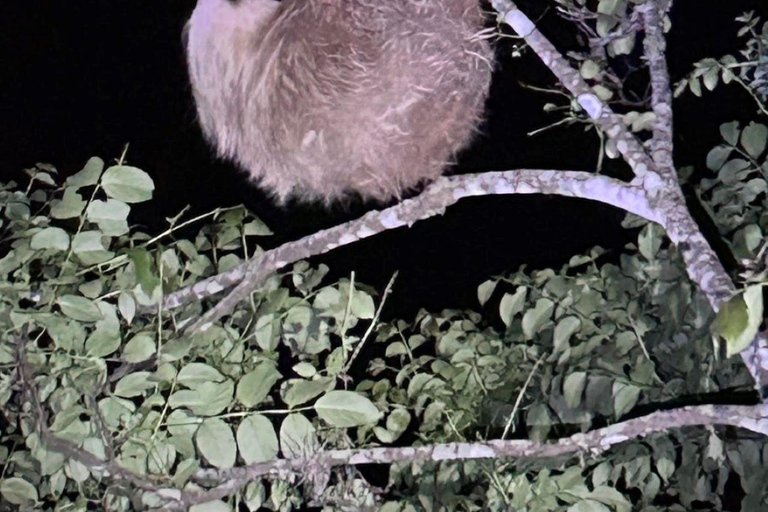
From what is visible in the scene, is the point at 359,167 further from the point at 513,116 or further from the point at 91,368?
the point at 91,368

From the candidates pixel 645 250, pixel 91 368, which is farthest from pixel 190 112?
pixel 645 250

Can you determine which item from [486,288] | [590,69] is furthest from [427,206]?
[590,69]

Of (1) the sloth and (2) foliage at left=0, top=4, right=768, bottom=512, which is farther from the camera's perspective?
(1) the sloth

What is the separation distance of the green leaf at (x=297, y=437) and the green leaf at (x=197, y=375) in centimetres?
8

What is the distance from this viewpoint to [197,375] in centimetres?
75

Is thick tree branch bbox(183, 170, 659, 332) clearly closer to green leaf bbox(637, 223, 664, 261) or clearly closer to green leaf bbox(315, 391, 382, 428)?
green leaf bbox(637, 223, 664, 261)

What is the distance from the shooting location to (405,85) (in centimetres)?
102

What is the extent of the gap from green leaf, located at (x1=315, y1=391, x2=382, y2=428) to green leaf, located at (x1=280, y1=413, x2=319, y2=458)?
0.08ft

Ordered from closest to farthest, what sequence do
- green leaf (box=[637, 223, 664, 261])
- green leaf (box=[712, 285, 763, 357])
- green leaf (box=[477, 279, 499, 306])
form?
green leaf (box=[712, 285, 763, 357]) < green leaf (box=[637, 223, 664, 261]) < green leaf (box=[477, 279, 499, 306])

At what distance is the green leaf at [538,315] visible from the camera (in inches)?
36.7

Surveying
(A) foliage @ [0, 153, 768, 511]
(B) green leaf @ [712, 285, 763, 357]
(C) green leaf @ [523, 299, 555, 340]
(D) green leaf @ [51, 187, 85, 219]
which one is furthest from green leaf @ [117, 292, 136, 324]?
(B) green leaf @ [712, 285, 763, 357]

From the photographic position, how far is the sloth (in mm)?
996

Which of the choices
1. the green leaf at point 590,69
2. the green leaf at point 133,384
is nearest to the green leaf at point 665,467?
the green leaf at point 590,69

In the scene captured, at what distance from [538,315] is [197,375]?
43 centimetres
